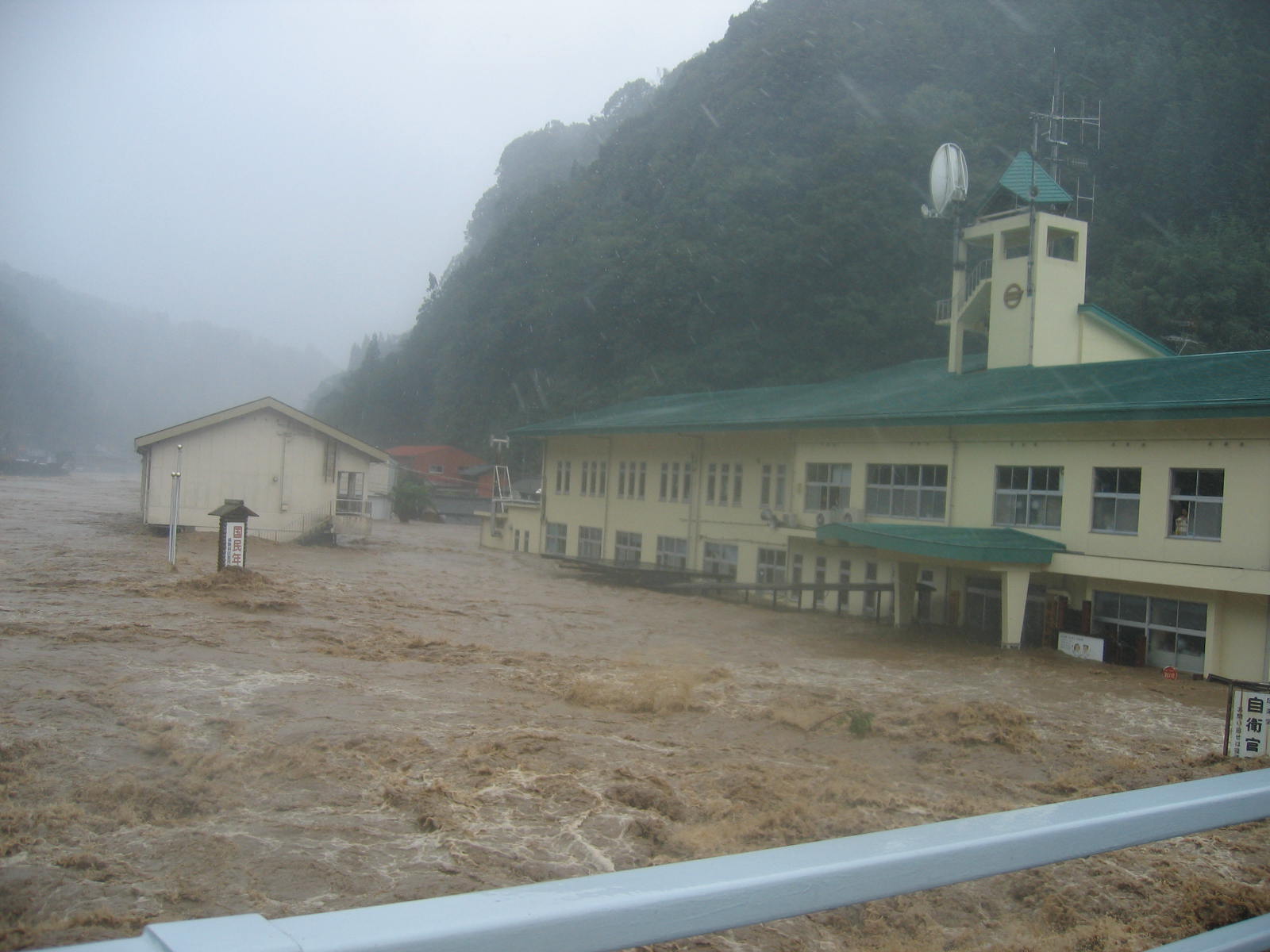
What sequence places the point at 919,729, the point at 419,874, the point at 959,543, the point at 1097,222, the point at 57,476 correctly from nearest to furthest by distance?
the point at 419,874
the point at 919,729
the point at 959,543
the point at 1097,222
the point at 57,476

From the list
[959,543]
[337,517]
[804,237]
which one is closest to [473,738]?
[959,543]

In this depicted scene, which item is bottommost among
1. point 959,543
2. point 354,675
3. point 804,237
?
point 354,675

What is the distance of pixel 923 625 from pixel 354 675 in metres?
12.6

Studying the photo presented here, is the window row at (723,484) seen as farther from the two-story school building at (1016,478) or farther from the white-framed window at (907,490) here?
the white-framed window at (907,490)

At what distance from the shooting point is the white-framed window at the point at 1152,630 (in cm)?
1582

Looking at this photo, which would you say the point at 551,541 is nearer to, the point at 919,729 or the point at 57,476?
the point at 919,729

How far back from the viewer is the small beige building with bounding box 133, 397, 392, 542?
2939 centimetres

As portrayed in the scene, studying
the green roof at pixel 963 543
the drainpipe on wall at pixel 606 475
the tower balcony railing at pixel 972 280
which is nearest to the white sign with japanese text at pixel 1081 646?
the green roof at pixel 963 543

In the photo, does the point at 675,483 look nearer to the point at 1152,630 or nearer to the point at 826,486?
the point at 826,486

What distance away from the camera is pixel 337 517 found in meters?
32.3

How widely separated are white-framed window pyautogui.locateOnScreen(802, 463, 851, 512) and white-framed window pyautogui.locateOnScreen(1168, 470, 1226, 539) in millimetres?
7562

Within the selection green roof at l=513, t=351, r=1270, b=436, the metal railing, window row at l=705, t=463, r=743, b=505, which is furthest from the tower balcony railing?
the metal railing

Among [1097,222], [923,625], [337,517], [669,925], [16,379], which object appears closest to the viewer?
[669,925]

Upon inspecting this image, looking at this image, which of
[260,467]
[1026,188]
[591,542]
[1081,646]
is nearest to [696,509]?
[591,542]
